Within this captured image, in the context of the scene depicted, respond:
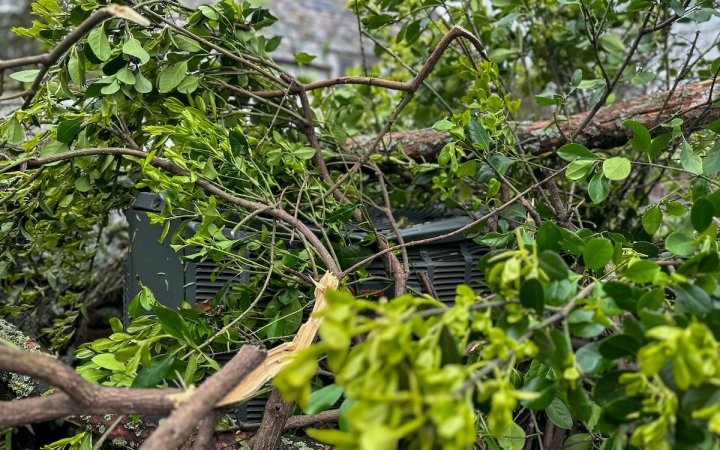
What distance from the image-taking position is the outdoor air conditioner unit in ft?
4.19

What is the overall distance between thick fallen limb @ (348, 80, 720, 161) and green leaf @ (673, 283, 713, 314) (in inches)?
Result: 38.6

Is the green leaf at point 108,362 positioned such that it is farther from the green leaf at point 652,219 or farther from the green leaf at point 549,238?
the green leaf at point 652,219

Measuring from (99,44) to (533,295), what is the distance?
91 centimetres

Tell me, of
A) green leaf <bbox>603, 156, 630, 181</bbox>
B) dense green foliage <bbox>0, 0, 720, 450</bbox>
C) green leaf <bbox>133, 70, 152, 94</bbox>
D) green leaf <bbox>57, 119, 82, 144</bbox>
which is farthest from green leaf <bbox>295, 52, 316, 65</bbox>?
green leaf <bbox>603, 156, 630, 181</bbox>

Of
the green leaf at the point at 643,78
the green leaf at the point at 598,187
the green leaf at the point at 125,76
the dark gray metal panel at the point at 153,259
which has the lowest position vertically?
the dark gray metal panel at the point at 153,259

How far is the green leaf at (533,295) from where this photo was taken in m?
0.65

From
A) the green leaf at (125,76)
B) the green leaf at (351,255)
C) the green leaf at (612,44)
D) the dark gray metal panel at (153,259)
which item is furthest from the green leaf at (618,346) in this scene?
the green leaf at (612,44)

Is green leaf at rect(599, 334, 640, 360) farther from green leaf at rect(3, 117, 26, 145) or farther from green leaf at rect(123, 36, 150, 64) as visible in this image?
green leaf at rect(3, 117, 26, 145)

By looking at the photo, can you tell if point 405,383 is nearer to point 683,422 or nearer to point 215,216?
point 683,422

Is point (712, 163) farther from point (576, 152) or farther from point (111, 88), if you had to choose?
point (111, 88)

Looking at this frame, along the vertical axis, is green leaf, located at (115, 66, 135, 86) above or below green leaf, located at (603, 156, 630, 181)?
above

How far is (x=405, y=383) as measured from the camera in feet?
1.83

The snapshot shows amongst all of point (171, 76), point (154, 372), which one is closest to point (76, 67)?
point (171, 76)

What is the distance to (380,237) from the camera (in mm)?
1292
